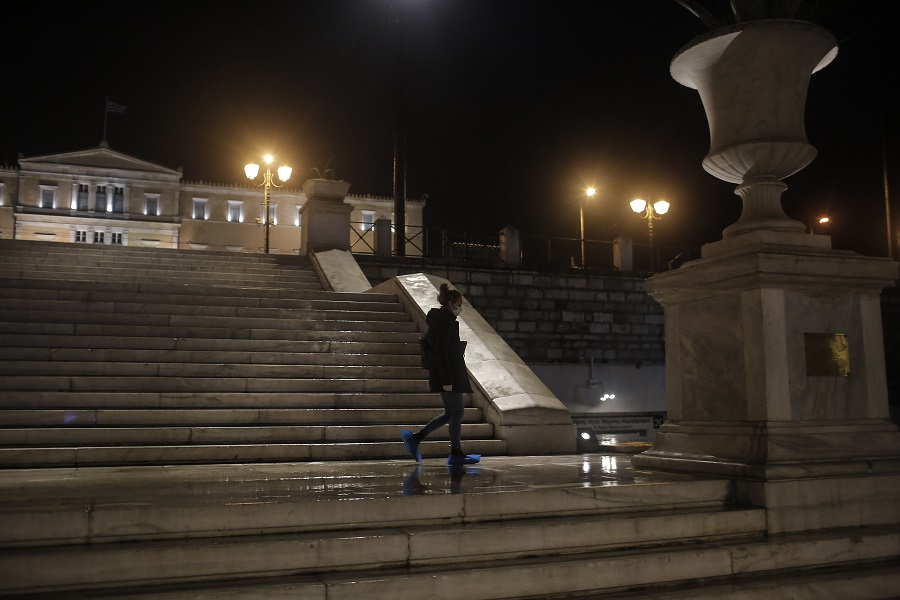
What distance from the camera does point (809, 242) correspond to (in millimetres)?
5566

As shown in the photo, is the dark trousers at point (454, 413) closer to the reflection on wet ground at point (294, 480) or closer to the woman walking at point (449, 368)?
the woman walking at point (449, 368)

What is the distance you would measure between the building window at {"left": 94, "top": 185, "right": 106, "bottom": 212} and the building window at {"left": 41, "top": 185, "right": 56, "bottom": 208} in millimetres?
2961

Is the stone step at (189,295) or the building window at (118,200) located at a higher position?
the building window at (118,200)

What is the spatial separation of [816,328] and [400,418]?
4455 millimetres

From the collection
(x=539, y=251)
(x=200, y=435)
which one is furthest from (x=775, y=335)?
(x=539, y=251)

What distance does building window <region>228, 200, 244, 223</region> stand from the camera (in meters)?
62.0

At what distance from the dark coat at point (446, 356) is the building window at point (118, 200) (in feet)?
197

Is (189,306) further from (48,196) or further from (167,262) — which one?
(48,196)

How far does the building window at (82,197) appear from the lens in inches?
2341

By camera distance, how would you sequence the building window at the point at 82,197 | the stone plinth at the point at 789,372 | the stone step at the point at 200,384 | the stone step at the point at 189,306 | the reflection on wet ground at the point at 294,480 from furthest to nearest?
the building window at the point at 82,197
the stone step at the point at 189,306
the stone step at the point at 200,384
the stone plinth at the point at 789,372
the reflection on wet ground at the point at 294,480

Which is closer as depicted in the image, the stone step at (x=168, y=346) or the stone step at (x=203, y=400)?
the stone step at (x=203, y=400)

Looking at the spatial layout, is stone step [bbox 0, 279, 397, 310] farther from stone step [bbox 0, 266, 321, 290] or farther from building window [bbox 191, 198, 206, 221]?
building window [bbox 191, 198, 206, 221]

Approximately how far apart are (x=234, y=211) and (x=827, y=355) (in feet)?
200

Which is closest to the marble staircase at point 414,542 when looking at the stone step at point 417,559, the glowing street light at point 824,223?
the stone step at point 417,559
